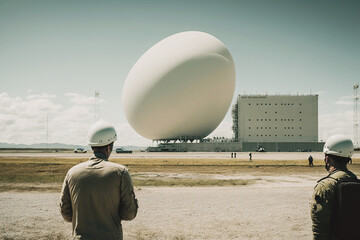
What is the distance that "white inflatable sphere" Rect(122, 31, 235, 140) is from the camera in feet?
218

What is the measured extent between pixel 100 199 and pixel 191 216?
19.1ft

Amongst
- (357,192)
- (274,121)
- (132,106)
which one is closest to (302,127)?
(274,121)

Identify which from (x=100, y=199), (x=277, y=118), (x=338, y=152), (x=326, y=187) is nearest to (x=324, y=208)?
(x=326, y=187)

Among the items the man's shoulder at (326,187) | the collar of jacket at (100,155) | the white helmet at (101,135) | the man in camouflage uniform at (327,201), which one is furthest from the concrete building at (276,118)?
the collar of jacket at (100,155)

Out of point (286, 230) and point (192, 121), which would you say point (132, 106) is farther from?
point (286, 230)

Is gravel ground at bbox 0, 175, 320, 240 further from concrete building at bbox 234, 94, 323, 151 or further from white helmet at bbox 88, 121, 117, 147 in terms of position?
concrete building at bbox 234, 94, 323, 151

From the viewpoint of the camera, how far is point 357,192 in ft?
8.54

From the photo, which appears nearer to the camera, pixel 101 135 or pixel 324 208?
pixel 324 208

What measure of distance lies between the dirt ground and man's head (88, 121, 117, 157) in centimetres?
392

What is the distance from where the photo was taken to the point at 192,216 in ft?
26.5

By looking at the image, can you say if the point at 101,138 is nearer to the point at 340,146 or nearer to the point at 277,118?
the point at 340,146

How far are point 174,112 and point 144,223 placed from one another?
197 ft

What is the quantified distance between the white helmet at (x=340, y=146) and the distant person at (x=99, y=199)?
1945 mm

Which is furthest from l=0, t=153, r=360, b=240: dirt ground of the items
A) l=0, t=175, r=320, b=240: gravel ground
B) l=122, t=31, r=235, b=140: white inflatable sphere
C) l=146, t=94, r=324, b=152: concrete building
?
l=146, t=94, r=324, b=152: concrete building
